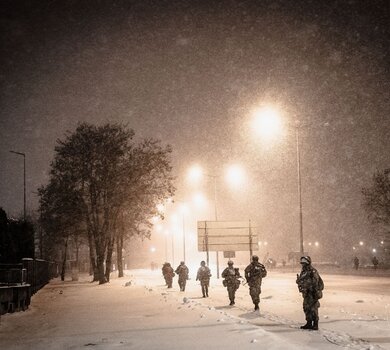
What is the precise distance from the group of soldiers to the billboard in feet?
26.8

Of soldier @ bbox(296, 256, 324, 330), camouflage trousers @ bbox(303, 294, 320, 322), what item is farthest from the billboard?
camouflage trousers @ bbox(303, 294, 320, 322)

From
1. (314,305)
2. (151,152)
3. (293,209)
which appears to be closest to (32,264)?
(151,152)

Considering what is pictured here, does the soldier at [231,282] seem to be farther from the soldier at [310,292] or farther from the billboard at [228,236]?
the billboard at [228,236]

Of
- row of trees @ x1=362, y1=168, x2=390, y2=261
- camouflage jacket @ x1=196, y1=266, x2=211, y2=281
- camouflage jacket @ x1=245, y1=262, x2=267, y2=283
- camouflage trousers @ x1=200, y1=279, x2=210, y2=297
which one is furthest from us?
row of trees @ x1=362, y1=168, x2=390, y2=261

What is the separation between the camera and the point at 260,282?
57.4 feet

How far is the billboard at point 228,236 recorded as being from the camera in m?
35.5

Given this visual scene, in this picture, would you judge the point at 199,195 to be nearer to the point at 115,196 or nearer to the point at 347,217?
the point at 115,196

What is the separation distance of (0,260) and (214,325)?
67.8 feet

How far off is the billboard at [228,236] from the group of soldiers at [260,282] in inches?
321

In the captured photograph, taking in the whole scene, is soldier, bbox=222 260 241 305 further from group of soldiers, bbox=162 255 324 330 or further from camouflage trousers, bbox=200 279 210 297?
camouflage trousers, bbox=200 279 210 297

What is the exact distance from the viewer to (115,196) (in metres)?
42.3

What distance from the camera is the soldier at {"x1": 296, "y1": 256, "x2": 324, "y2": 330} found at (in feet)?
40.4

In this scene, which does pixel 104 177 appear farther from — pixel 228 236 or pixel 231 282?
pixel 231 282

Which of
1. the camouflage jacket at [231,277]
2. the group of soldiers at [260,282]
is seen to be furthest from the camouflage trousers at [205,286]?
the camouflage jacket at [231,277]
